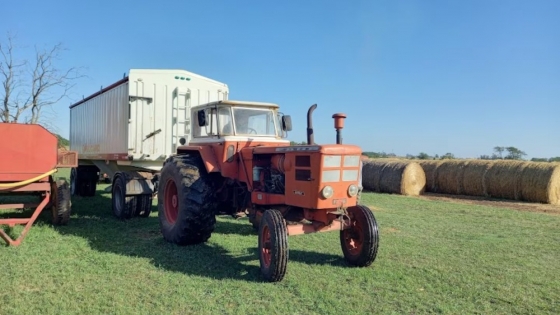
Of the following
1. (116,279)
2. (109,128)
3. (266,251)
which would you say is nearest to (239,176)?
(266,251)

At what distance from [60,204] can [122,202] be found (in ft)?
4.73

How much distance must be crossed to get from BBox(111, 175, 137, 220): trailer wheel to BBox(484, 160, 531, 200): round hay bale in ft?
41.6

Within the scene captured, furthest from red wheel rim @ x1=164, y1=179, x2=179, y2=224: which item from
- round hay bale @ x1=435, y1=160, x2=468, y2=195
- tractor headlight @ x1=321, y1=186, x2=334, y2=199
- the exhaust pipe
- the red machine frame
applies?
round hay bale @ x1=435, y1=160, x2=468, y2=195

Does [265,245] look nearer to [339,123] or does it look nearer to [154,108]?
[339,123]

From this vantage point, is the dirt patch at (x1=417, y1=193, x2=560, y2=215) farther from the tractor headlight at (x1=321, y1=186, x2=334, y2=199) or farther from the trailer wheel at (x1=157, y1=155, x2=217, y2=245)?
the trailer wheel at (x1=157, y1=155, x2=217, y2=245)

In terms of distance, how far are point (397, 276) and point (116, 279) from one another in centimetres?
336

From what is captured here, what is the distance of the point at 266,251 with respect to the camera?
538cm

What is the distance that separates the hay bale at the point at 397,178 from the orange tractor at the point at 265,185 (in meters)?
10.7

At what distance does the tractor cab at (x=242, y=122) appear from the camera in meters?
6.85

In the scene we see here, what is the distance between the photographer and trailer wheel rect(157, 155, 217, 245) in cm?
650

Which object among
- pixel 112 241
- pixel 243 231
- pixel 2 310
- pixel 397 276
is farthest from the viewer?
pixel 243 231

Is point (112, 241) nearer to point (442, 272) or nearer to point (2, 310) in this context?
point (2, 310)

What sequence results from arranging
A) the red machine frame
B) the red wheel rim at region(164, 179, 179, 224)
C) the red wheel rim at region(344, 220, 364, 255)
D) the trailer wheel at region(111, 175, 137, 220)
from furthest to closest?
the trailer wheel at region(111, 175, 137, 220) → the red wheel rim at region(164, 179, 179, 224) → the red machine frame → the red wheel rim at region(344, 220, 364, 255)

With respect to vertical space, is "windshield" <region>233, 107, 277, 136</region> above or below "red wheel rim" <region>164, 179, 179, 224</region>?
above
